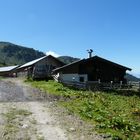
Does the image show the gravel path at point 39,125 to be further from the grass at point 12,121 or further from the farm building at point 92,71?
the farm building at point 92,71

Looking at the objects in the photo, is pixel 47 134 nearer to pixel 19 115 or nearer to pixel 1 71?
pixel 19 115

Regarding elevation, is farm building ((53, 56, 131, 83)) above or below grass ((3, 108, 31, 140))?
above

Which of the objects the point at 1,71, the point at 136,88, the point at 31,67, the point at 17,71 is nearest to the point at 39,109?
the point at 136,88

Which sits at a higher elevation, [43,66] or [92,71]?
[43,66]

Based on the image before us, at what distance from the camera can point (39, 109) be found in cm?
2403

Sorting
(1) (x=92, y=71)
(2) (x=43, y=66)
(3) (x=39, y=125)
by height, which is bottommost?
(3) (x=39, y=125)

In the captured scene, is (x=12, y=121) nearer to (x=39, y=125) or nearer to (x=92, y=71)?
(x=39, y=125)

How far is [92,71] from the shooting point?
6053cm

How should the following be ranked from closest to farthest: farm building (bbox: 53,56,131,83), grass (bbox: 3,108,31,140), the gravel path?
the gravel path < grass (bbox: 3,108,31,140) < farm building (bbox: 53,56,131,83)

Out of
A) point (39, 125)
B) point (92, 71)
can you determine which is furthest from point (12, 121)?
point (92, 71)

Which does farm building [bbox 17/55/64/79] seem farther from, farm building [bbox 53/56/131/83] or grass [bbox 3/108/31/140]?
grass [bbox 3/108/31/140]

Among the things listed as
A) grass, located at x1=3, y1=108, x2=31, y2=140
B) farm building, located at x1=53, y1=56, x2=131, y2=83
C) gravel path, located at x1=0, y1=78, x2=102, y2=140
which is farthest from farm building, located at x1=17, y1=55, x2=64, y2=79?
grass, located at x1=3, y1=108, x2=31, y2=140

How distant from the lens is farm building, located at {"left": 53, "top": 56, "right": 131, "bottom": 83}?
2344 inches

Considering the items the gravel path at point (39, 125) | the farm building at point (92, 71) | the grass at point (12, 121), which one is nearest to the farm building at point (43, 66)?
the farm building at point (92, 71)
